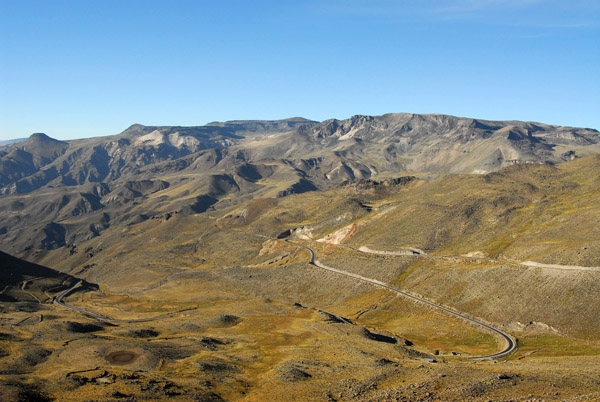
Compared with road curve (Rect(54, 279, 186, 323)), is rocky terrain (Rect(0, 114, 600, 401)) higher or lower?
higher

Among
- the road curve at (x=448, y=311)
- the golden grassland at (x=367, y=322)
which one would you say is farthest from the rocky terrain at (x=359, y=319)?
the road curve at (x=448, y=311)

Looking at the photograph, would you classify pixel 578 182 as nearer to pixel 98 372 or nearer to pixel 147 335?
pixel 147 335

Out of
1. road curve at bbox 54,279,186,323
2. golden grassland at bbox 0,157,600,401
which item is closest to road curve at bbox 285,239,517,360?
golden grassland at bbox 0,157,600,401

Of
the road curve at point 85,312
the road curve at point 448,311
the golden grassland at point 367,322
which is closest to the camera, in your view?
the golden grassland at point 367,322

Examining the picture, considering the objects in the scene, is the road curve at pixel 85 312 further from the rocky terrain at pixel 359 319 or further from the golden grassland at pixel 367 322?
the golden grassland at pixel 367 322

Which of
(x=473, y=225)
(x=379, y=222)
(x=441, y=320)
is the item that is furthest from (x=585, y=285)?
(x=379, y=222)

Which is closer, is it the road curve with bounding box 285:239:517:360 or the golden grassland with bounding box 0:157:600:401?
the golden grassland with bounding box 0:157:600:401

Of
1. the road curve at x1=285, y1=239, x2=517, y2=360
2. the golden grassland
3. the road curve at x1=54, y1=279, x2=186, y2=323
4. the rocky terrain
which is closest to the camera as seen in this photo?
the golden grassland

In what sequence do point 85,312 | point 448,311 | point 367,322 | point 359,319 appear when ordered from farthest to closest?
point 85,312, point 359,319, point 367,322, point 448,311

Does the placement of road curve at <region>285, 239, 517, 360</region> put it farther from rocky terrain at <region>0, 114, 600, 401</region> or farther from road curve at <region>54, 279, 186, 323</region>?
road curve at <region>54, 279, 186, 323</region>

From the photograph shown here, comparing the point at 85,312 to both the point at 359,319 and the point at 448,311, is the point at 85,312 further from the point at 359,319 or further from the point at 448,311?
the point at 448,311

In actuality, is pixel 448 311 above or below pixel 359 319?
above

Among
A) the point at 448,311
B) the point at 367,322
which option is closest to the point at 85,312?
the point at 367,322
